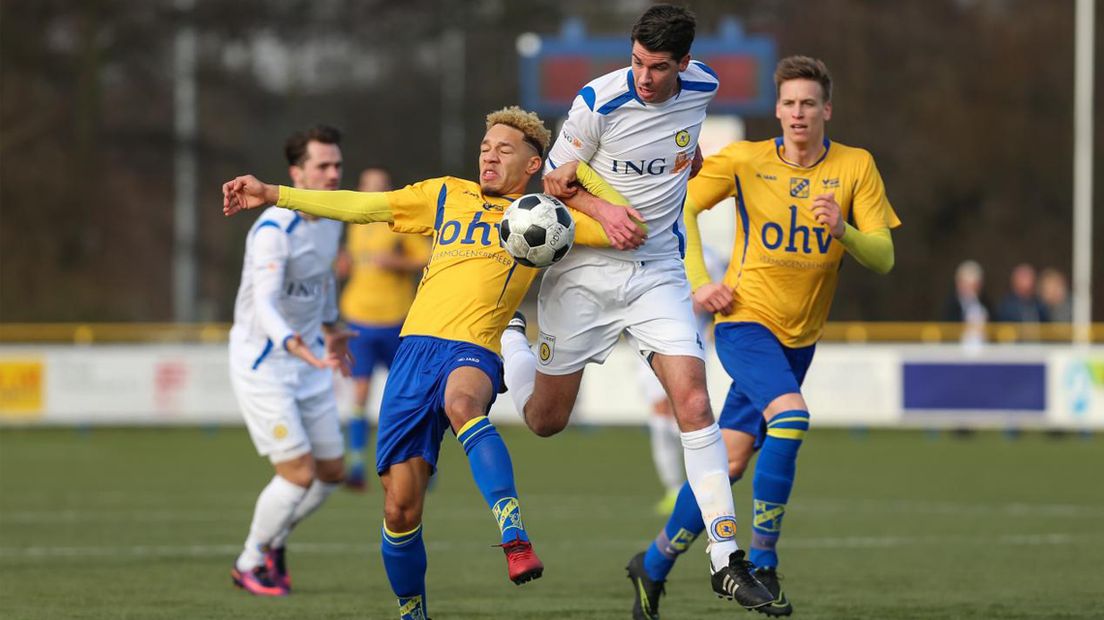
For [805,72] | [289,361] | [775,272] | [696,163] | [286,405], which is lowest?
[286,405]

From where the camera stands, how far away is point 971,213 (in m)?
39.9

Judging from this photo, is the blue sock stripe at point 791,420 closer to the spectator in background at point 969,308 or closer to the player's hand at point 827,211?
the player's hand at point 827,211

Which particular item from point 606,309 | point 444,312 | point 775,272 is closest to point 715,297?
point 775,272

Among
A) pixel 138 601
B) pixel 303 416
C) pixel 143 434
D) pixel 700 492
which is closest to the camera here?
pixel 700 492

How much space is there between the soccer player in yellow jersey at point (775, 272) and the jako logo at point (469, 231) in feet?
4.45

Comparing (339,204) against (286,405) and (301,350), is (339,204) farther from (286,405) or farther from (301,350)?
(286,405)

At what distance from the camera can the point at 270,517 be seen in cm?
940

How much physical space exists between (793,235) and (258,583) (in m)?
3.24

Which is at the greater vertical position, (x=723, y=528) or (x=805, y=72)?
(x=805, y=72)

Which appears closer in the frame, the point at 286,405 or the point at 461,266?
the point at 461,266

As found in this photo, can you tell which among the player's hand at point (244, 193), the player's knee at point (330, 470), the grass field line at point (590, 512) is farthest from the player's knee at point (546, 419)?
the grass field line at point (590, 512)

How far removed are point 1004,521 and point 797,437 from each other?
5.04m

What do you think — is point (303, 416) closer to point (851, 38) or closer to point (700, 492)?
point (700, 492)

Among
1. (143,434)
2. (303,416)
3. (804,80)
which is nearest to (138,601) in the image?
(303,416)
